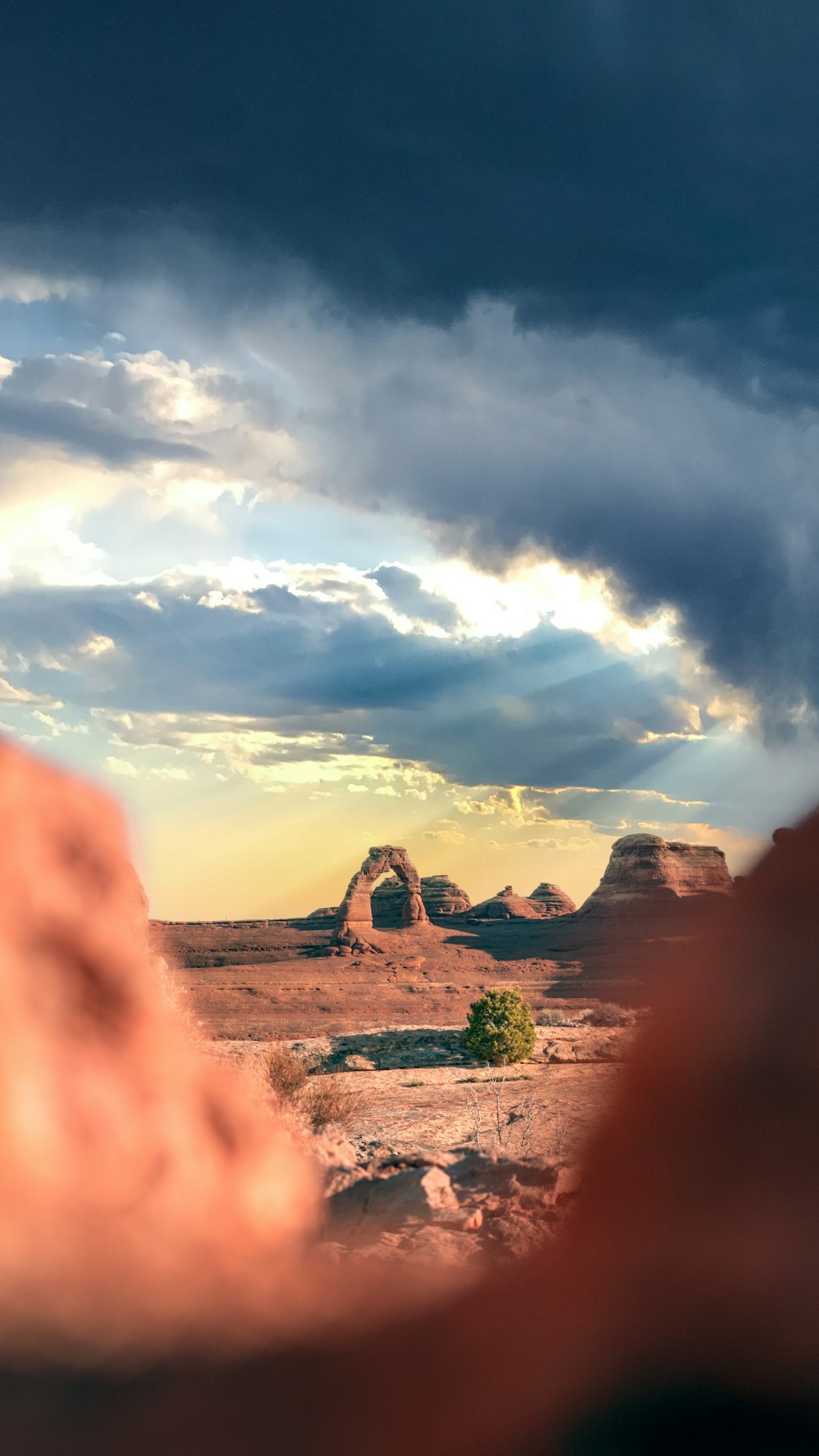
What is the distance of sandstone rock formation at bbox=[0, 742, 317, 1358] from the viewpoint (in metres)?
4.83

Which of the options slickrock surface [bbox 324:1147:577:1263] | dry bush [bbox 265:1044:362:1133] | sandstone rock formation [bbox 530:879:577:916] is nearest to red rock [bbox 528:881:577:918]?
sandstone rock formation [bbox 530:879:577:916]

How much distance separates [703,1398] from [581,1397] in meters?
0.58

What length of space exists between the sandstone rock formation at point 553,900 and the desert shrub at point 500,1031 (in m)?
51.0

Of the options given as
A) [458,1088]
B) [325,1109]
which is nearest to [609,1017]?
[458,1088]

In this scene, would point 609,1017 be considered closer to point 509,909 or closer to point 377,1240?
point 509,909

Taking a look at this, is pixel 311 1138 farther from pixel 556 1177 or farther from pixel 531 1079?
pixel 531 1079

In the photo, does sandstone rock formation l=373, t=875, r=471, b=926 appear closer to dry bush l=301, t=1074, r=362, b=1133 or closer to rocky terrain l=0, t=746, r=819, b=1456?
dry bush l=301, t=1074, r=362, b=1133

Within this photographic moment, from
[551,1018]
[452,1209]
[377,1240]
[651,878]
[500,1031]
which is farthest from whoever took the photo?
[651,878]

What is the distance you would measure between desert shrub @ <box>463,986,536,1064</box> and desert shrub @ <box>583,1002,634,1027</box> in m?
13.6

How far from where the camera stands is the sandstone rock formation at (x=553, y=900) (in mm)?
87875

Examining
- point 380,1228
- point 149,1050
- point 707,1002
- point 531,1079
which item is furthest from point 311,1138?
point 531,1079

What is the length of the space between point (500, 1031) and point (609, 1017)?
678 inches

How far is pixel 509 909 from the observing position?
3231 inches

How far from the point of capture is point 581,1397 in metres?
4.70
